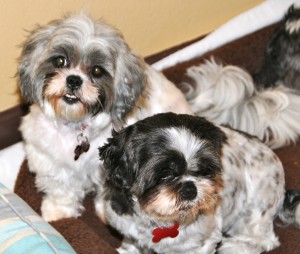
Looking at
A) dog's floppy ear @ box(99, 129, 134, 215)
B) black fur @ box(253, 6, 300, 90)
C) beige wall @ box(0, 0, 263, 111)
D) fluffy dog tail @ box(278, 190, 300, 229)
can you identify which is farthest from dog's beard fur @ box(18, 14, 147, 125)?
black fur @ box(253, 6, 300, 90)

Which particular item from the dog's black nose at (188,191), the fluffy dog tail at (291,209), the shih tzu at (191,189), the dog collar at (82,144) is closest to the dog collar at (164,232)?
the shih tzu at (191,189)

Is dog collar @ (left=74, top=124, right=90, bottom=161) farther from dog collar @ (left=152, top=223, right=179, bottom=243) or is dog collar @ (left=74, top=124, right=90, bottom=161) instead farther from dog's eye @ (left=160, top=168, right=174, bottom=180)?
dog's eye @ (left=160, top=168, right=174, bottom=180)

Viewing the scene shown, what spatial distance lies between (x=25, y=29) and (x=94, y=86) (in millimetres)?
1059

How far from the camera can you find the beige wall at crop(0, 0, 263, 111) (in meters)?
3.99

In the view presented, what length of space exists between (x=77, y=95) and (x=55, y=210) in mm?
1155

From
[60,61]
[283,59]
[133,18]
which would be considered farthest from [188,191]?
[283,59]

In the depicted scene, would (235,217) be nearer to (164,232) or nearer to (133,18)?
(164,232)

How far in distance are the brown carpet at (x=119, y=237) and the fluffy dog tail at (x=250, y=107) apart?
0.22 metres

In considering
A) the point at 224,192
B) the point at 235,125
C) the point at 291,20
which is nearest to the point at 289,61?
the point at 291,20

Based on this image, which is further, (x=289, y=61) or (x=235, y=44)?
(x=235, y=44)

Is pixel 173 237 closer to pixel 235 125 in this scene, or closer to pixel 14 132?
pixel 235 125

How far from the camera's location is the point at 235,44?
5102mm

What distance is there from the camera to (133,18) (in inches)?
180

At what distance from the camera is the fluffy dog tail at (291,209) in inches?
147
